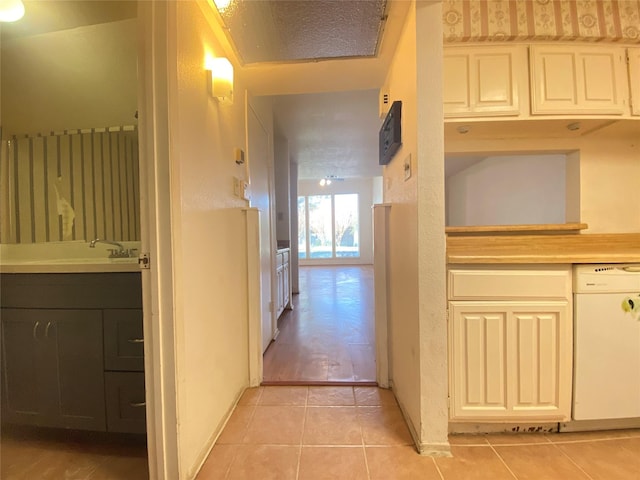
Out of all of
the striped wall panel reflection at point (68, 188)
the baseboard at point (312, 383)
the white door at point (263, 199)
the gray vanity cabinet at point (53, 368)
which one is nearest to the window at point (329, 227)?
the white door at point (263, 199)

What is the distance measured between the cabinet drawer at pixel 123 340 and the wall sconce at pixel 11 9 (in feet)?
4.57

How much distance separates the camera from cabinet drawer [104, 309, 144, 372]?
1.29 m

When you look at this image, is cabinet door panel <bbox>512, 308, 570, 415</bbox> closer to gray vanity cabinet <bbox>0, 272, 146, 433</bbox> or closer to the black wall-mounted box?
the black wall-mounted box

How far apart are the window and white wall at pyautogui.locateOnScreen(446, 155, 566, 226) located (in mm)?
3295

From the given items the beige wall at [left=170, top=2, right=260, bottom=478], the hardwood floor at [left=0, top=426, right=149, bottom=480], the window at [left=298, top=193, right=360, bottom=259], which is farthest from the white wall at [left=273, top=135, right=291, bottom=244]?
the window at [left=298, top=193, right=360, bottom=259]

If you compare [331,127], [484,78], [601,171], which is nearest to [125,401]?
[484,78]

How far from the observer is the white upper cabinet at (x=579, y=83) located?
154cm

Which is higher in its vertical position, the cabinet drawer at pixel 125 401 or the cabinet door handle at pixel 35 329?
the cabinet door handle at pixel 35 329

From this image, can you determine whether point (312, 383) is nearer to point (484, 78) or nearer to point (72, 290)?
point (72, 290)

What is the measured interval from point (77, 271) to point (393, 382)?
187cm

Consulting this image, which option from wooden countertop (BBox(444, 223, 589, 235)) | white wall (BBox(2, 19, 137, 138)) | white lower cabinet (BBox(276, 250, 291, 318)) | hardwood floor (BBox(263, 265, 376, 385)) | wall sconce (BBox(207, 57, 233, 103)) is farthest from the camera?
white lower cabinet (BBox(276, 250, 291, 318))

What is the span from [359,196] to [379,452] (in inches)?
306

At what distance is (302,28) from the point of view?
1.44 meters

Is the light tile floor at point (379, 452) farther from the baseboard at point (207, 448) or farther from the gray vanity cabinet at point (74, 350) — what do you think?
the gray vanity cabinet at point (74, 350)
